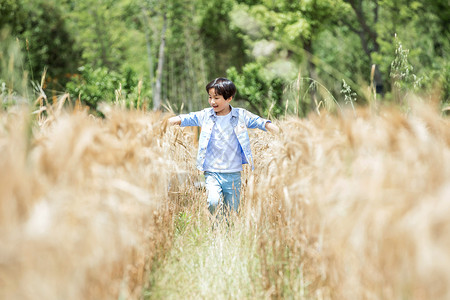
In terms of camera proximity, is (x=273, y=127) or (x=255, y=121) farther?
(x=255, y=121)

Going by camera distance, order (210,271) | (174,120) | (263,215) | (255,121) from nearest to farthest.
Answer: (263,215)
(210,271)
(174,120)
(255,121)

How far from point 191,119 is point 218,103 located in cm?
29

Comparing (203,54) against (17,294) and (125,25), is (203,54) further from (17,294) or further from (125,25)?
(17,294)

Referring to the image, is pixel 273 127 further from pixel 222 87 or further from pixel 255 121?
pixel 222 87

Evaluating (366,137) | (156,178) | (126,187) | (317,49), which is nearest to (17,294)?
(126,187)

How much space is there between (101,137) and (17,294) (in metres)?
0.69

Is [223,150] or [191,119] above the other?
[191,119]

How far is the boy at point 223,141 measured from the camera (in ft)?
10.8

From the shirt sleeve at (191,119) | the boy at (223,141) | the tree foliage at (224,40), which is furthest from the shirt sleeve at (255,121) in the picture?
the tree foliage at (224,40)

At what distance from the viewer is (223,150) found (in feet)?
11.0

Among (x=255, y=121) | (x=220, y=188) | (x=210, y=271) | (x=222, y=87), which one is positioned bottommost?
(x=210, y=271)

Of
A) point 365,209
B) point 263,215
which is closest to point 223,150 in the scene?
point 263,215

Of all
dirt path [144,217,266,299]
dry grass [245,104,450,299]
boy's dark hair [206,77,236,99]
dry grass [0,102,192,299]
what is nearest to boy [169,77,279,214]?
boy's dark hair [206,77,236,99]

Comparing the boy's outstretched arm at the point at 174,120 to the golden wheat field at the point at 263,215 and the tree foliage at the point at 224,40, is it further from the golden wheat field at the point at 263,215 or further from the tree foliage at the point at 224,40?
the tree foliage at the point at 224,40
